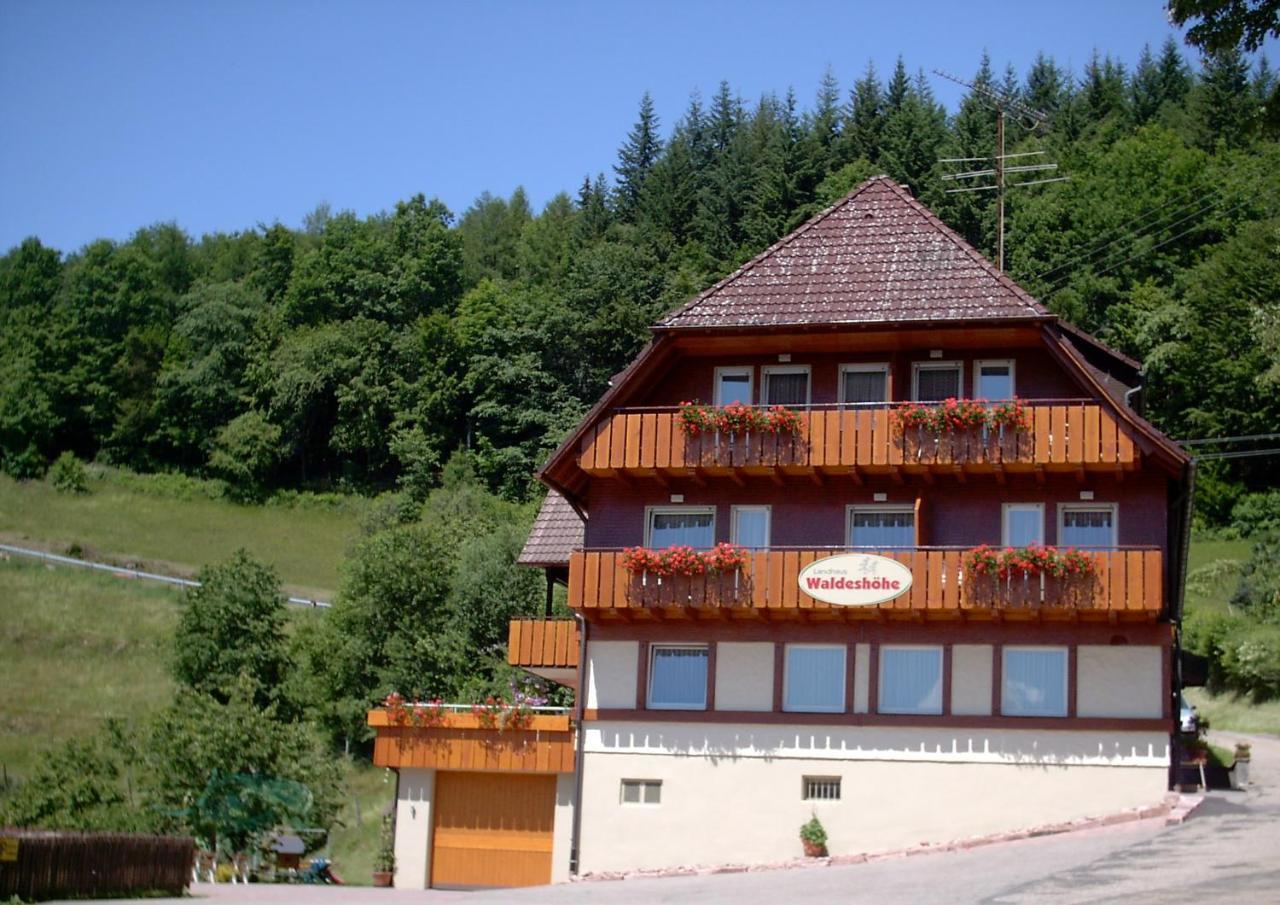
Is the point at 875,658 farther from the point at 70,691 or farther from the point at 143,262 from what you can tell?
the point at 143,262

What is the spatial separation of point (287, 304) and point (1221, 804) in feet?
326

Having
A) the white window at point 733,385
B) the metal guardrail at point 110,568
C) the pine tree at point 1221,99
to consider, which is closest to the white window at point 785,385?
the white window at point 733,385

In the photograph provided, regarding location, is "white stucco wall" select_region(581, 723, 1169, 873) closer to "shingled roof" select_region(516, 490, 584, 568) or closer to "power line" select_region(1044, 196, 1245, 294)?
"shingled roof" select_region(516, 490, 584, 568)

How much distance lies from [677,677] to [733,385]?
19.4 ft

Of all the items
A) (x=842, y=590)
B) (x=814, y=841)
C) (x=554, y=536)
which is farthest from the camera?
(x=554, y=536)

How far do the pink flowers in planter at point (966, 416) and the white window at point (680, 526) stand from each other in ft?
15.2

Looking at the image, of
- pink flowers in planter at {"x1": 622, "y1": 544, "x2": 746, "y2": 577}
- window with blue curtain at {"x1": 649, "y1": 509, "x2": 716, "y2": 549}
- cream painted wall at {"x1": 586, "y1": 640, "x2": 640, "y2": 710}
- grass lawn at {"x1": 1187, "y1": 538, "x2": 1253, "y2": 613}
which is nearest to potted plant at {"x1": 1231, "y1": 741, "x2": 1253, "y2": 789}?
pink flowers in planter at {"x1": 622, "y1": 544, "x2": 746, "y2": 577}

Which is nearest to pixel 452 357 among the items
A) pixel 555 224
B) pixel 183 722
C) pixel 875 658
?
pixel 555 224

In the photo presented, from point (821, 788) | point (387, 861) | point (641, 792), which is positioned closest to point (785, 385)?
point (821, 788)

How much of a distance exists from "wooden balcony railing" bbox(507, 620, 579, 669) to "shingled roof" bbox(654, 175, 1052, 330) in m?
6.56

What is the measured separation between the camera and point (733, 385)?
122 feet

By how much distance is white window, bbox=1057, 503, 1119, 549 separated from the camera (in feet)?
113

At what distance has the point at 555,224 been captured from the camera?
453ft

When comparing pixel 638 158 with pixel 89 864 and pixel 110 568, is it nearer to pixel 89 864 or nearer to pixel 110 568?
pixel 110 568
